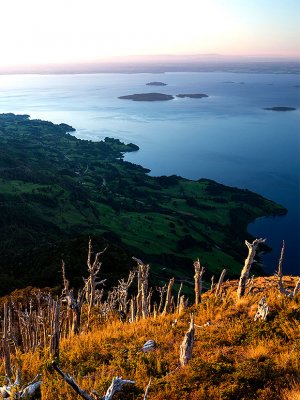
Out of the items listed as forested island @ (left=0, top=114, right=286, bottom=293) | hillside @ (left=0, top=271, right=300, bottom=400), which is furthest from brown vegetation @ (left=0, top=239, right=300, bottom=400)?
forested island @ (left=0, top=114, right=286, bottom=293)

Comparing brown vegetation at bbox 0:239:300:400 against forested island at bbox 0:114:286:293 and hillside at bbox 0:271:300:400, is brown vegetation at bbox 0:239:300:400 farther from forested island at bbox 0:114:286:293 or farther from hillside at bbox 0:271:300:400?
forested island at bbox 0:114:286:293

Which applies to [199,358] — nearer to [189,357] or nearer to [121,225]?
[189,357]

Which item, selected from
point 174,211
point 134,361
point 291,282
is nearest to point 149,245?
point 174,211

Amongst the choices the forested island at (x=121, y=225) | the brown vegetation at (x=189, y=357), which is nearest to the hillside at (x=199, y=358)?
the brown vegetation at (x=189, y=357)

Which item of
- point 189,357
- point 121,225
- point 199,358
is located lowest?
point 121,225

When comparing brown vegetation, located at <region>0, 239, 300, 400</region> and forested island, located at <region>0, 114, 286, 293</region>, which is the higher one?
brown vegetation, located at <region>0, 239, 300, 400</region>

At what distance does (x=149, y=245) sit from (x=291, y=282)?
127 metres

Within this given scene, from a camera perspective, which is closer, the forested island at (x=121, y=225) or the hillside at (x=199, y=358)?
the hillside at (x=199, y=358)

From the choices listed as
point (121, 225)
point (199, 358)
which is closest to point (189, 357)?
point (199, 358)

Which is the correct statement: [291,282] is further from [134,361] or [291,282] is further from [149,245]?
[149,245]

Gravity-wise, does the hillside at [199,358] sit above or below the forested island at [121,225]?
above

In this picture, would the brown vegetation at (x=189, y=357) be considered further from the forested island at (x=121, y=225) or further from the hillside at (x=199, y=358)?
the forested island at (x=121, y=225)

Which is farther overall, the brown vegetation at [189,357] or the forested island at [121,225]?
the forested island at [121,225]

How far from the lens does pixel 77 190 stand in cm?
19062
